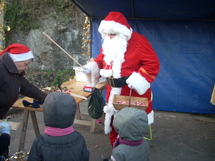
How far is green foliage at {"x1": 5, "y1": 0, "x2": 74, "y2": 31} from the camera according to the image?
8758 mm

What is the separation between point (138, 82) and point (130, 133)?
3.73 ft

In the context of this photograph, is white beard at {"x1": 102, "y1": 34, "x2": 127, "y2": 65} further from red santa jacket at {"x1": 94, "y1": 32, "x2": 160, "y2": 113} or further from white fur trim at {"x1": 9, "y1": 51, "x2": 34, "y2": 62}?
white fur trim at {"x1": 9, "y1": 51, "x2": 34, "y2": 62}

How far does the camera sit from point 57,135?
173 cm

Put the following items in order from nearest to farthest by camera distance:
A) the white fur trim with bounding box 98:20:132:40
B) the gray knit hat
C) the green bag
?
the gray knit hat, the white fur trim with bounding box 98:20:132:40, the green bag

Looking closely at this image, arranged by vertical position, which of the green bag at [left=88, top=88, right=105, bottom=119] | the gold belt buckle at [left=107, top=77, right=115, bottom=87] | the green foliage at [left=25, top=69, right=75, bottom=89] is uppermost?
the gold belt buckle at [left=107, top=77, right=115, bottom=87]

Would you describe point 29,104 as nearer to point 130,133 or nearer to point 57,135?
point 57,135

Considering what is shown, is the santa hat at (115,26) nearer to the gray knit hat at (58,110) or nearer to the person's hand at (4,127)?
the gray knit hat at (58,110)

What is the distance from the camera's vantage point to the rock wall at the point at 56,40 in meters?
8.66

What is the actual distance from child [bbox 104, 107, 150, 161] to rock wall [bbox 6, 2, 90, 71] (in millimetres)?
6767

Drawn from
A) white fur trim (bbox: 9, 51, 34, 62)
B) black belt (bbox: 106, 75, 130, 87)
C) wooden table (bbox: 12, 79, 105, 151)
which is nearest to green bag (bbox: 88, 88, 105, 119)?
wooden table (bbox: 12, 79, 105, 151)

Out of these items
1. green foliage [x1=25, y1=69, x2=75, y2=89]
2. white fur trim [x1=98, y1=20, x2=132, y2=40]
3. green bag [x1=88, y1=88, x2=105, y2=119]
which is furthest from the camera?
green foliage [x1=25, y1=69, x2=75, y2=89]

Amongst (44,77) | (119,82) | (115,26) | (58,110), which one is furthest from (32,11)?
(58,110)

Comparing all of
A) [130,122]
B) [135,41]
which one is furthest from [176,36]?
[130,122]

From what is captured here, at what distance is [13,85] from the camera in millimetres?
2391
